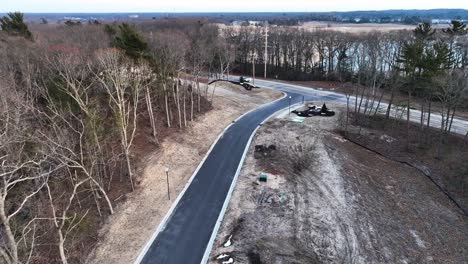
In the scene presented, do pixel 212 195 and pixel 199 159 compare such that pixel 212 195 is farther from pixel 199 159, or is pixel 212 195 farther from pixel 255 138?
pixel 255 138

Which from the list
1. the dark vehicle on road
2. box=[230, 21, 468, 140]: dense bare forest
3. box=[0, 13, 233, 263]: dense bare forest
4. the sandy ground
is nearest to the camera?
box=[0, 13, 233, 263]: dense bare forest

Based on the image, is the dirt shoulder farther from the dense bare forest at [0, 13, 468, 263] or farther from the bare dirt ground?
the bare dirt ground

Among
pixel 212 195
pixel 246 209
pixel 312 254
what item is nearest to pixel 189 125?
pixel 212 195

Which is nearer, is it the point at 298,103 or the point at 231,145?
the point at 231,145

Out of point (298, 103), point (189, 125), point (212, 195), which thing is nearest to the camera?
point (212, 195)

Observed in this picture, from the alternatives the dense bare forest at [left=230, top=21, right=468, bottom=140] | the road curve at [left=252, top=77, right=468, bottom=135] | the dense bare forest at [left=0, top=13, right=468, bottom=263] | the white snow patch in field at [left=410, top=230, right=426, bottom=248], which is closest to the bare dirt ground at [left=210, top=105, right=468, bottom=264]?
the white snow patch in field at [left=410, top=230, right=426, bottom=248]

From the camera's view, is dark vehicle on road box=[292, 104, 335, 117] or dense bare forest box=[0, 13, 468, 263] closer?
dense bare forest box=[0, 13, 468, 263]

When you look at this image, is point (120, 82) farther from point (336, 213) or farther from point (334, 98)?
point (334, 98)

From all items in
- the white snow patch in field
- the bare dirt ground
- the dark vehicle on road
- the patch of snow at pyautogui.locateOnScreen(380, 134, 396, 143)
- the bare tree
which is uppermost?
the bare tree
